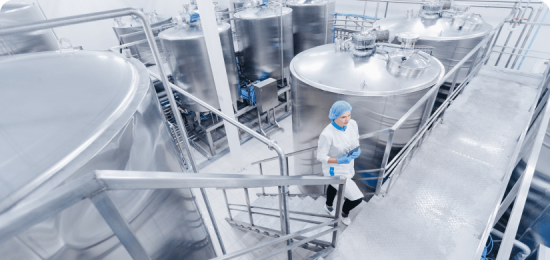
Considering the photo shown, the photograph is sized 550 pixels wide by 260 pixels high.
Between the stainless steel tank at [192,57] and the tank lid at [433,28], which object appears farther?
the stainless steel tank at [192,57]

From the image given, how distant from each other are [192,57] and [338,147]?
3618mm

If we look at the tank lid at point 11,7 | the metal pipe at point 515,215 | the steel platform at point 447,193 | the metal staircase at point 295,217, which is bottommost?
the metal staircase at point 295,217

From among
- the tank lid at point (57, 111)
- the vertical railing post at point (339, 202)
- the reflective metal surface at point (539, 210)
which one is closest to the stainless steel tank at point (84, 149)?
the tank lid at point (57, 111)

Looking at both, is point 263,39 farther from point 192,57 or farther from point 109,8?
point 109,8

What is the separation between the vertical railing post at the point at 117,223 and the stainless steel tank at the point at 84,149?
0.56 ft

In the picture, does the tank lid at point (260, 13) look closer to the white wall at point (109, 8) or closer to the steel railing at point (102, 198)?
the white wall at point (109, 8)

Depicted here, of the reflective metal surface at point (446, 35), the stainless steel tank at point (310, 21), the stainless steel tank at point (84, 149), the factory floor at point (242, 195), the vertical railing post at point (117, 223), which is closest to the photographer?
the vertical railing post at point (117, 223)

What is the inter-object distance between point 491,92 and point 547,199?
7.28 feet

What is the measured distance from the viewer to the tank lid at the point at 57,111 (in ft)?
2.59

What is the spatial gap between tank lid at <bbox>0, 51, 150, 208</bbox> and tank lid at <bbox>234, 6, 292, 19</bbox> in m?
4.69

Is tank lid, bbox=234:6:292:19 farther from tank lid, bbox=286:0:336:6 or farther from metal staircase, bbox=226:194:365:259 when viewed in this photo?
metal staircase, bbox=226:194:365:259

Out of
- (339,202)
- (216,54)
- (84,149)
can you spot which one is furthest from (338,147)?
(216,54)

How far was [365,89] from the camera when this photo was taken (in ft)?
9.12

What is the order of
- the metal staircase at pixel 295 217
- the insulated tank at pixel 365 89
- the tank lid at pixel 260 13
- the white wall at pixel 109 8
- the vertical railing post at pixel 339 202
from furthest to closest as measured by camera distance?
1. the white wall at pixel 109 8
2. the tank lid at pixel 260 13
3. the metal staircase at pixel 295 217
4. the insulated tank at pixel 365 89
5. the vertical railing post at pixel 339 202
